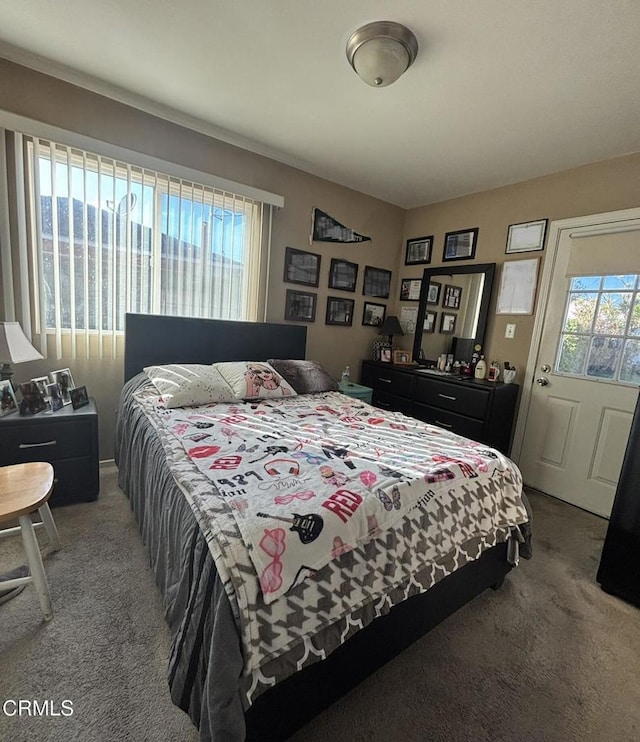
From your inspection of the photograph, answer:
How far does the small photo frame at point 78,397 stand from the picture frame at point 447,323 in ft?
10.1

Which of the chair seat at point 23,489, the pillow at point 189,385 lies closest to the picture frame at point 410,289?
the pillow at point 189,385

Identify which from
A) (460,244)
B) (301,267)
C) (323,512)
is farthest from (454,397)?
(323,512)

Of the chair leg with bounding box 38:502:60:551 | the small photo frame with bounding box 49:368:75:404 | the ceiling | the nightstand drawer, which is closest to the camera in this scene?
the ceiling

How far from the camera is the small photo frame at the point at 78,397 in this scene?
6.91ft

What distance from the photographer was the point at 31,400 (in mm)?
1958

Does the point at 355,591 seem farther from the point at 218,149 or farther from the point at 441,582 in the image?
the point at 218,149

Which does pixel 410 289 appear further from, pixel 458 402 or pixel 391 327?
pixel 458 402

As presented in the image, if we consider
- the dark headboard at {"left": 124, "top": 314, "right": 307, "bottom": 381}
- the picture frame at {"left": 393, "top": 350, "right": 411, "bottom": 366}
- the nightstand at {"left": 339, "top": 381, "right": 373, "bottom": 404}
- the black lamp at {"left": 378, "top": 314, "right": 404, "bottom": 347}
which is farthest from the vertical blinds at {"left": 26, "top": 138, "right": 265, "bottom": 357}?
the picture frame at {"left": 393, "top": 350, "right": 411, "bottom": 366}

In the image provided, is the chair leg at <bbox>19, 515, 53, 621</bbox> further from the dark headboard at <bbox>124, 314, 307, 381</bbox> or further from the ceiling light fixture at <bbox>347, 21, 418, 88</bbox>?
the ceiling light fixture at <bbox>347, 21, 418, 88</bbox>

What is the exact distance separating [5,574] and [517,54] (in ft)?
10.9

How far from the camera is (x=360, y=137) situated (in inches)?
97.7

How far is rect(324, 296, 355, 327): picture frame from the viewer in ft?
11.5

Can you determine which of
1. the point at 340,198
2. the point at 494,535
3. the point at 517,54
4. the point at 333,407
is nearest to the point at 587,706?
the point at 494,535

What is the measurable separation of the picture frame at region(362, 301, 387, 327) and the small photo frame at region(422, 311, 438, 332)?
506 mm
